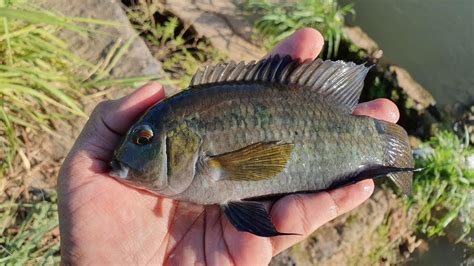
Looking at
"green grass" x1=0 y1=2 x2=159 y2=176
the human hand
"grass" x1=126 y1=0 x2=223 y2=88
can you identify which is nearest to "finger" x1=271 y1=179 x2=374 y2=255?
the human hand

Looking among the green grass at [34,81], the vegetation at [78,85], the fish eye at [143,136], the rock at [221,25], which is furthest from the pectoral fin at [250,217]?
the rock at [221,25]

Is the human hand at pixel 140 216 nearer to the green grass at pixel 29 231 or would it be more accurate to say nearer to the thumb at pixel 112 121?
the thumb at pixel 112 121

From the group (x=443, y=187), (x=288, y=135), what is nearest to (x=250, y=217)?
(x=288, y=135)

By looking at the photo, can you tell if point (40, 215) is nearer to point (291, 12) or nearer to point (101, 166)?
point (101, 166)

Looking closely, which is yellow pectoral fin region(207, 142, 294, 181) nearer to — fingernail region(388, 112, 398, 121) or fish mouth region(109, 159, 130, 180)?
fish mouth region(109, 159, 130, 180)

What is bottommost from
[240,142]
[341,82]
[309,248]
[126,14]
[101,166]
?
[309,248]

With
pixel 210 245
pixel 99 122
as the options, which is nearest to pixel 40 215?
pixel 99 122
